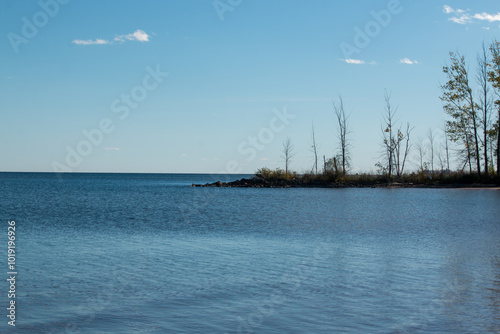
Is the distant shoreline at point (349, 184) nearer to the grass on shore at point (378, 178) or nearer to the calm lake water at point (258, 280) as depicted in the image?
the grass on shore at point (378, 178)

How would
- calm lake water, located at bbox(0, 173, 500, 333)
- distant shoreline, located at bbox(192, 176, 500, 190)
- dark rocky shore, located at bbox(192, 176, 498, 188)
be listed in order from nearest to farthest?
1. calm lake water, located at bbox(0, 173, 500, 333)
2. distant shoreline, located at bbox(192, 176, 500, 190)
3. dark rocky shore, located at bbox(192, 176, 498, 188)

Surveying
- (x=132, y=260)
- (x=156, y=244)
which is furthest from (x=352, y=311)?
(x=156, y=244)

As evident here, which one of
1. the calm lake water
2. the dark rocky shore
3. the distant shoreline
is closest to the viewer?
the calm lake water

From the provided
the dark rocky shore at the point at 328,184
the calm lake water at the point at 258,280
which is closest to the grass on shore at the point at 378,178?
the dark rocky shore at the point at 328,184

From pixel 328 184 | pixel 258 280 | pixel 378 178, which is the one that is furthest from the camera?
pixel 328 184

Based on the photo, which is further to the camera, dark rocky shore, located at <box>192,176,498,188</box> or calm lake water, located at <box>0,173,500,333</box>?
dark rocky shore, located at <box>192,176,498,188</box>

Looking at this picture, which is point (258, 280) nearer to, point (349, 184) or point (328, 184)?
point (349, 184)

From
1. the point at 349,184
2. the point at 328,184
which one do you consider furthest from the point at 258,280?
the point at 328,184

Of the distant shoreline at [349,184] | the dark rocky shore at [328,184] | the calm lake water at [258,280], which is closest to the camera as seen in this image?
the calm lake water at [258,280]

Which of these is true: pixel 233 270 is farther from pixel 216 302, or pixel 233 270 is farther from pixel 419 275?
pixel 419 275

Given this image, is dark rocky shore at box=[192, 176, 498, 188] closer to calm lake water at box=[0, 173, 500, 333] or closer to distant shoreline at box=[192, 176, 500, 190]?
distant shoreline at box=[192, 176, 500, 190]

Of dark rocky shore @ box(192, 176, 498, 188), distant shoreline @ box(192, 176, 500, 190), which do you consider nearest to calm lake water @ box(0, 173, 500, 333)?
distant shoreline @ box(192, 176, 500, 190)

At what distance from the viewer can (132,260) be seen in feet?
43.3

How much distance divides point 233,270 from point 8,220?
17679 mm
